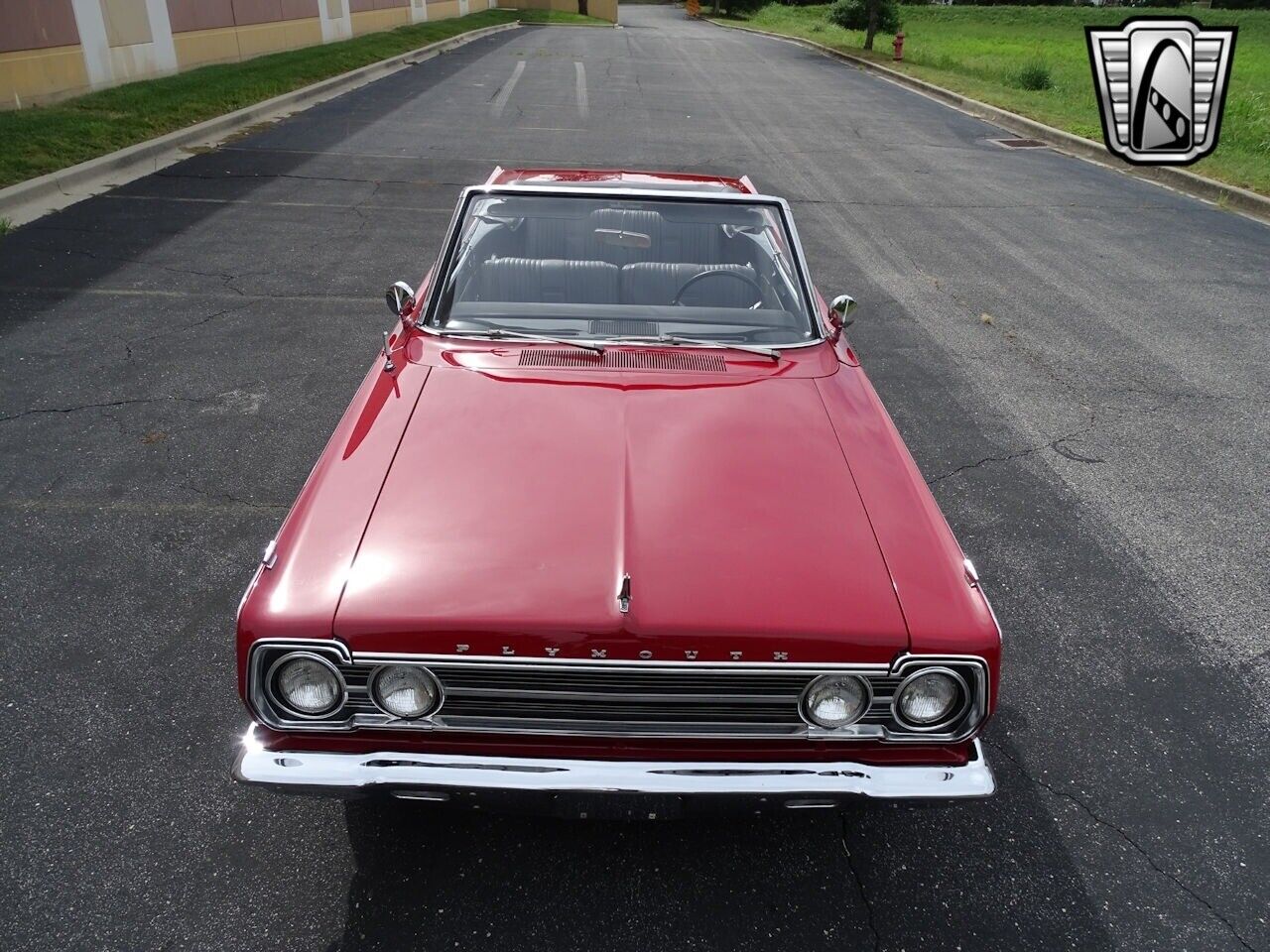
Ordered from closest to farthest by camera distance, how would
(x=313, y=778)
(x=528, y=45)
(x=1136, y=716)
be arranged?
(x=313, y=778) → (x=1136, y=716) → (x=528, y=45)

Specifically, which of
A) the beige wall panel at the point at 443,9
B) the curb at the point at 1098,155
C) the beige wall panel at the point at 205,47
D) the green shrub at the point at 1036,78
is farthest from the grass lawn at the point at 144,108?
the beige wall panel at the point at 443,9

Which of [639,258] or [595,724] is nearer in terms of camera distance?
[595,724]

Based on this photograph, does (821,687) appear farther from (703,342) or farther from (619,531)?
(703,342)

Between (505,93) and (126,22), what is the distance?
6.81m

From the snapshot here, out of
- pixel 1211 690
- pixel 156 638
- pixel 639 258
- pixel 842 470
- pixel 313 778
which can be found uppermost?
pixel 639 258

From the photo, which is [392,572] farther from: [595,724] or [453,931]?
[453,931]

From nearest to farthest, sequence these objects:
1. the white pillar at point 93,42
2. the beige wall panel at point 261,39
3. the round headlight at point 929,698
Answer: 1. the round headlight at point 929,698
2. the white pillar at point 93,42
3. the beige wall panel at point 261,39

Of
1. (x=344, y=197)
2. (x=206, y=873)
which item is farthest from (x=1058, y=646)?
(x=344, y=197)

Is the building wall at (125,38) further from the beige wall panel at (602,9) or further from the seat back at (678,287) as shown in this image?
the beige wall panel at (602,9)

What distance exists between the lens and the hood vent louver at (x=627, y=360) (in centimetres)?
350

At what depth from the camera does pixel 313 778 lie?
2.41 meters

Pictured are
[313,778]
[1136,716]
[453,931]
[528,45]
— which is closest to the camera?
[313,778]

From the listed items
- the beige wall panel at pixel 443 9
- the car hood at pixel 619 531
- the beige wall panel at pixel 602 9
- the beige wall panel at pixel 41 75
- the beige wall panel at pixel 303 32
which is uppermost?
the beige wall panel at pixel 602 9

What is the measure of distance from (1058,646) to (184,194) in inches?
388
